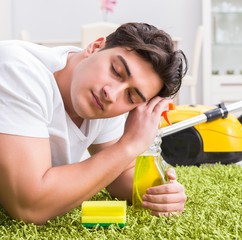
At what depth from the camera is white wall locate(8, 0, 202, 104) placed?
5055 mm

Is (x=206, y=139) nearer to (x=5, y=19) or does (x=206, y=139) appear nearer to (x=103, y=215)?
(x=103, y=215)

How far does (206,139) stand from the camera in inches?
84.0

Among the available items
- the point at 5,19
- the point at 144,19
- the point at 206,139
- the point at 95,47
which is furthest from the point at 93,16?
the point at 95,47

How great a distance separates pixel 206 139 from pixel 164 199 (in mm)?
994

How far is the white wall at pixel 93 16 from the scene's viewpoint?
5.05 m

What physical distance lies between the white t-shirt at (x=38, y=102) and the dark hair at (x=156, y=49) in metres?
0.15

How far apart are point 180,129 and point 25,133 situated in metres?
1.05

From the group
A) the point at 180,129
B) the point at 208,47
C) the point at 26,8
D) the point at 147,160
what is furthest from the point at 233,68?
the point at 147,160

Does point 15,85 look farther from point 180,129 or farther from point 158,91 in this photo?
point 180,129

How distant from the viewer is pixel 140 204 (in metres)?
1.27

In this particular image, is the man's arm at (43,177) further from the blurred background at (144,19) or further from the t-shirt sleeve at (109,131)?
the blurred background at (144,19)

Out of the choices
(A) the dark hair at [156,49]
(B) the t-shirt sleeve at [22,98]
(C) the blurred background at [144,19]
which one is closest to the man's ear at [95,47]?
(A) the dark hair at [156,49]

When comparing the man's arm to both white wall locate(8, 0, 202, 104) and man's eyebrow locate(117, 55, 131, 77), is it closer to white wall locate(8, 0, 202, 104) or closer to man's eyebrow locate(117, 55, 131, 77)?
man's eyebrow locate(117, 55, 131, 77)

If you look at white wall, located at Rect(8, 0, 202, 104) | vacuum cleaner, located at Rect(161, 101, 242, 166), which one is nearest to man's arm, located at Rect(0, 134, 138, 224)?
vacuum cleaner, located at Rect(161, 101, 242, 166)
